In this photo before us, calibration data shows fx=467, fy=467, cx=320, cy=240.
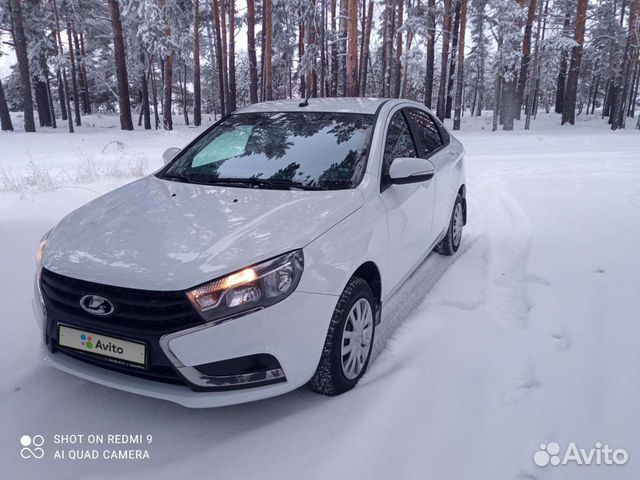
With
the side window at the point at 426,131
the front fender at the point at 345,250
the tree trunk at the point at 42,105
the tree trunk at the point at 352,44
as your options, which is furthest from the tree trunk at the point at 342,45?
the front fender at the point at 345,250

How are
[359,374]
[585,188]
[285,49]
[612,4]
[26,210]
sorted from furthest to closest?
[285,49] < [612,4] < [585,188] < [26,210] < [359,374]

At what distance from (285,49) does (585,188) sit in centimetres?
3062

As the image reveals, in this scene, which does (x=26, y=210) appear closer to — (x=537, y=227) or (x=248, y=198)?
(x=248, y=198)

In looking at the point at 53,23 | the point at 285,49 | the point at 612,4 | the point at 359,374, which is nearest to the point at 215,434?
the point at 359,374

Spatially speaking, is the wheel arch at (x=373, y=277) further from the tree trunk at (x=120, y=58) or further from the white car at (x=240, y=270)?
the tree trunk at (x=120, y=58)

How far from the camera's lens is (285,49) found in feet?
114

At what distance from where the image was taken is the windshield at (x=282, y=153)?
10.4 feet

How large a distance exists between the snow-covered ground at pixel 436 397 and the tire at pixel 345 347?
0.32 feet

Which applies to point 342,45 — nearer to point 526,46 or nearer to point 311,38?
point 311,38

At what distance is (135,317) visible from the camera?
7.25 feet

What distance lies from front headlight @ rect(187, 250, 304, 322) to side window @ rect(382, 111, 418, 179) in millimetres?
1249

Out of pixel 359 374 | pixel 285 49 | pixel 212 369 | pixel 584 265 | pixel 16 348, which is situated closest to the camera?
pixel 212 369

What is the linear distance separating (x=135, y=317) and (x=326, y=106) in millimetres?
2483

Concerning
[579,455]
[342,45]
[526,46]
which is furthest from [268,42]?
[579,455]
